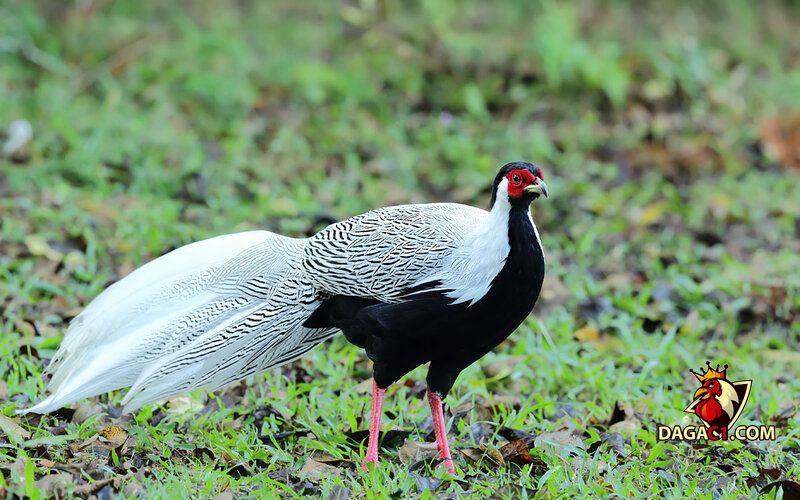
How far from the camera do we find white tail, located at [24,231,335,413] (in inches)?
166

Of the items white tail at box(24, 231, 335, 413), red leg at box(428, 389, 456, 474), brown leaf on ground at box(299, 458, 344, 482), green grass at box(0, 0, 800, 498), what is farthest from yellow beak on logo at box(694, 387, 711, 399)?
white tail at box(24, 231, 335, 413)

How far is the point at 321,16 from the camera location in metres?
10.4

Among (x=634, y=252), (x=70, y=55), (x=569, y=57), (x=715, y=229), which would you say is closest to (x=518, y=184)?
(x=634, y=252)

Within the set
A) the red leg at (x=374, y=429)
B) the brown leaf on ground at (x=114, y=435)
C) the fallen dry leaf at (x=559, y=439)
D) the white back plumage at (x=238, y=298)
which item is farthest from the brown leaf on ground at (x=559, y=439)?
the brown leaf on ground at (x=114, y=435)

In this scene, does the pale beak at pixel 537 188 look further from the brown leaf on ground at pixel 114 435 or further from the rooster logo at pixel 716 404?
the brown leaf on ground at pixel 114 435

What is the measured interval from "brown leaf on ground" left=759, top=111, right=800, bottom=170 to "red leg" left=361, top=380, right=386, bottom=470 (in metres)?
5.65

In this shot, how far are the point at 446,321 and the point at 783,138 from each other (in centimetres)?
606

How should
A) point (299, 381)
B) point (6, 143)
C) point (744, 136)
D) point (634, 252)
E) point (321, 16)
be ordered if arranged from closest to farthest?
point (299, 381)
point (634, 252)
point (6, 143)
point (744, 136)
point (321, 16)

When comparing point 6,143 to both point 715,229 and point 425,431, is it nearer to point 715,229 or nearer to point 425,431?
point 425,431

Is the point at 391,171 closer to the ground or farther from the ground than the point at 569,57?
closer to the ground

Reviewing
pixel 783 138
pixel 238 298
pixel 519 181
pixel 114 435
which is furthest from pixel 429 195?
pixel 114 435

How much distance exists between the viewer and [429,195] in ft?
25.8

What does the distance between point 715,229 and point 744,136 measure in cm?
190

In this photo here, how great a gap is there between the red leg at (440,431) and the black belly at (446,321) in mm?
65
